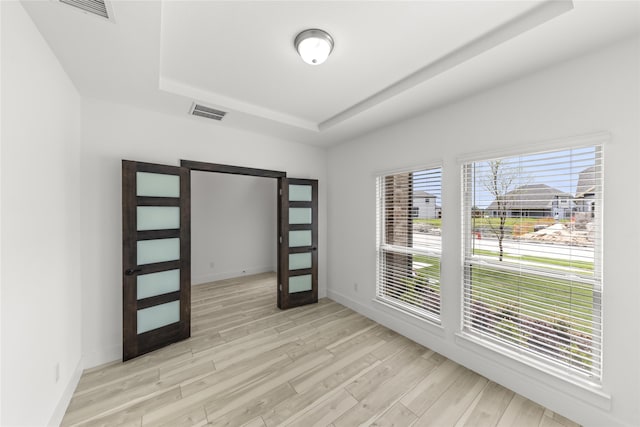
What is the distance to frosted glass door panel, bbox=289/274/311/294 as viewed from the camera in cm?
395

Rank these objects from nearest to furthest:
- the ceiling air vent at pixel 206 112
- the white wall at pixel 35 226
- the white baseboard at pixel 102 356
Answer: the white wall at pixel 35 226
the white baseboard at pixel 102 356
the ceiling air vent at pixel 206 112

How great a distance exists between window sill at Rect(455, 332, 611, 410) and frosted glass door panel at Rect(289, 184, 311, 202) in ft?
8.98

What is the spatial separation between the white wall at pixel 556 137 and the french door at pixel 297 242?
51.6 inches

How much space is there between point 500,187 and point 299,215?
269cm

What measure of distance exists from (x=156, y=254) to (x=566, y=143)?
396 cm

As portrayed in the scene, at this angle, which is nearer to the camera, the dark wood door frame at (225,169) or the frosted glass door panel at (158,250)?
the frosted glass door panel at (158,250)

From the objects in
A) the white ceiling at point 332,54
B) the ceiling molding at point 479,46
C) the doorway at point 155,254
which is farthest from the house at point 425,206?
the doorway at point 155,254

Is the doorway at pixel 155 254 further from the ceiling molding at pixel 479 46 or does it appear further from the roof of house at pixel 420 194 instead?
the roof of house at pixel 420 194

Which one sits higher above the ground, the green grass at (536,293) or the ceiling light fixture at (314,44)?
the ceiling light fixture at (314,44)

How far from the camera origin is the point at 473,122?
2.43 meters

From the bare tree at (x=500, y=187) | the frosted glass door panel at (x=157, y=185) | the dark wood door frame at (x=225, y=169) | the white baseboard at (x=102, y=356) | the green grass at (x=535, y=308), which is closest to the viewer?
the green grass at (x=535, y=308)

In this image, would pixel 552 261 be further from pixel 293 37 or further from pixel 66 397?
pixel 66 397

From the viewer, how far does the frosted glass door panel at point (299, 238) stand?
13.0ft

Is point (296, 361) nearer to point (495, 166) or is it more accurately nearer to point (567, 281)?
point (567, 281)
